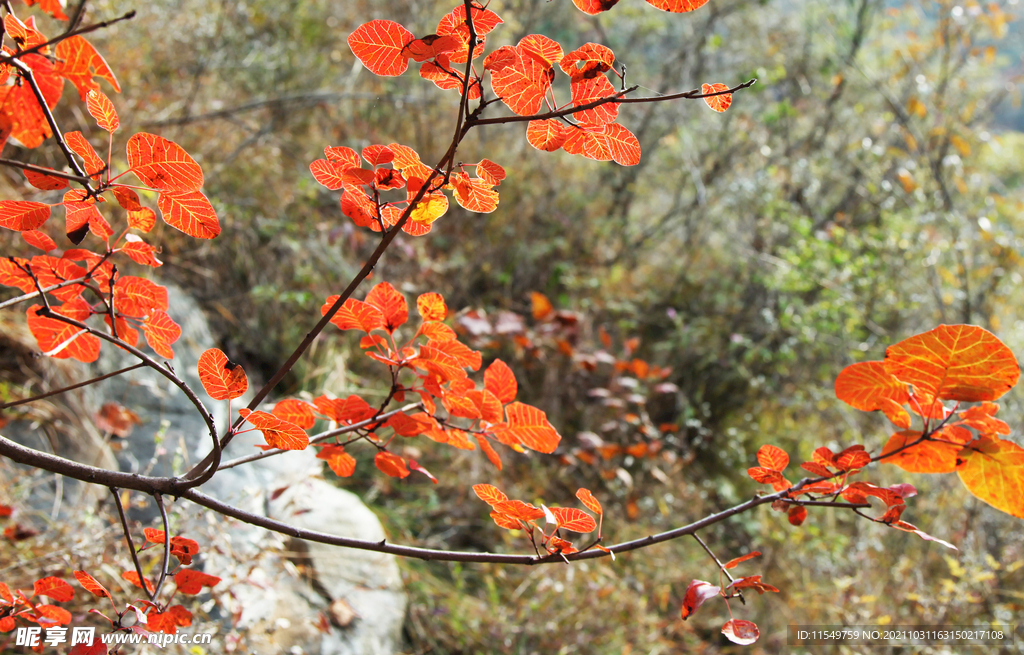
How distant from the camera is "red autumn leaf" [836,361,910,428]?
1.86ft

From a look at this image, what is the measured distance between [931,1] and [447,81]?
12.1 ft

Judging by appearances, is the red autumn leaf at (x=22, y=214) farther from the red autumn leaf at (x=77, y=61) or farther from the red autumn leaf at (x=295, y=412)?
the red autumn leaf at (x=295, y=412)

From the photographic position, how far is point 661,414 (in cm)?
296

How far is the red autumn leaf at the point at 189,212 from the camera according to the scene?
48 cm

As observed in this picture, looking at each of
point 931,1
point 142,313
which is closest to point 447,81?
point 142,313

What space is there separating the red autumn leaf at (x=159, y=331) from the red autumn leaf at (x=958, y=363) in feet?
Answer: 2.20

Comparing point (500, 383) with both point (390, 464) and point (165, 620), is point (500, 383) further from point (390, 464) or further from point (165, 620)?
point (165, 620)

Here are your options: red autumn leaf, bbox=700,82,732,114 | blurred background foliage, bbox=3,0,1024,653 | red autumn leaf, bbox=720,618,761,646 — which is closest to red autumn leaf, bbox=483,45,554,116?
red autumn leaf, bbox=700,82,732,114

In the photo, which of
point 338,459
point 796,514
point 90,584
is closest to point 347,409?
point 338,459

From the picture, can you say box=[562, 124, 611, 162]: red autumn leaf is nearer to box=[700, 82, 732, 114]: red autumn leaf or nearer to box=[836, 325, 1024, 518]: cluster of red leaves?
box=[700, 82, 732, 114]: red autumn leaf

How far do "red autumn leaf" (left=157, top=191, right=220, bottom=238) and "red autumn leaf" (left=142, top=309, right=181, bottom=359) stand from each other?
0.13 meters

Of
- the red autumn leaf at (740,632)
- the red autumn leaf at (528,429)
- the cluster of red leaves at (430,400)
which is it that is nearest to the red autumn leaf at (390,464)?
the cluster of red leaves at (430,400)

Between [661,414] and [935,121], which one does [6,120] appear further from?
[935,121]

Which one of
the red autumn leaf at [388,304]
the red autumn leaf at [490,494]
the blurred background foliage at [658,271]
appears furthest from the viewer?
the blurred background foliage at [658,271]
